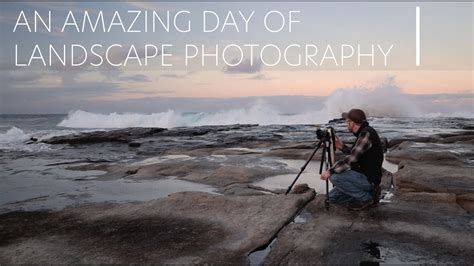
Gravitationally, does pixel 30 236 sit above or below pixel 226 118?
above

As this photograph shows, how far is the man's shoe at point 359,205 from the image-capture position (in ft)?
21.6

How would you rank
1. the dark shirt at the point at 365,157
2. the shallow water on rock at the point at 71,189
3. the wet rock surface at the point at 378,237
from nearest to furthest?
the wet rock surface at the point at 378,237 → the dark shirt at the point at 365,157 → the shallow water on rock at the point at 71,189

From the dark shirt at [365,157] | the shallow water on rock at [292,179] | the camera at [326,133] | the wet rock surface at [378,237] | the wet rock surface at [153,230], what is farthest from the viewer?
Result: the shallow water on rock at [292,179]

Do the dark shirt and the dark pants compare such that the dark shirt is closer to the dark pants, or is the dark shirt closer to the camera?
the dark pants

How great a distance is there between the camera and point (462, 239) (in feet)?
17.7

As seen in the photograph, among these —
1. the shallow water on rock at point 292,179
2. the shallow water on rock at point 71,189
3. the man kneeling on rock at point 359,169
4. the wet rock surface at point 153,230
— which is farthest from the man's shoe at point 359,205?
the shallow water on rock at point 71,189

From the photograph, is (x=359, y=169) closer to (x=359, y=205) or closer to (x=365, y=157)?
(x=365, y=157)

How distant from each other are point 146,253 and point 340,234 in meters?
2.54

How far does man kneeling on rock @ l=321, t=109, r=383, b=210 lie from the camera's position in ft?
21.1

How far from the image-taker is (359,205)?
6656 millimetres

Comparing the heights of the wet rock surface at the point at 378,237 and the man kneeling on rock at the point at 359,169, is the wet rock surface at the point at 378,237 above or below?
below

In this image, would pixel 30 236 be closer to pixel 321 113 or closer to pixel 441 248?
pixel 441 248

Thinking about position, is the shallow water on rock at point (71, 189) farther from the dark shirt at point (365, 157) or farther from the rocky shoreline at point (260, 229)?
the dark shirt at point (365, 157)

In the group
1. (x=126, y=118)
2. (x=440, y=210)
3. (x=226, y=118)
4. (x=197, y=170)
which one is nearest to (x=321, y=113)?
(x=226, y=118)
